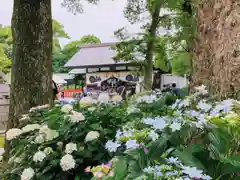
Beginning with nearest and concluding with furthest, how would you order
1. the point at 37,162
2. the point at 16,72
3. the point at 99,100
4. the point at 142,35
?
the point at 37,162, the point at 99,100, the point at 16,72, the point at 142,35

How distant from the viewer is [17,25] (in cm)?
486

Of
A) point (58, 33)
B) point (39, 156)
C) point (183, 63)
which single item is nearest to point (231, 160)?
point (39, 156)

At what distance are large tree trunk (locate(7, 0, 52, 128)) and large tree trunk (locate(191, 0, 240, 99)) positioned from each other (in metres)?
2.92

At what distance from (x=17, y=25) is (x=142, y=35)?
683 cm

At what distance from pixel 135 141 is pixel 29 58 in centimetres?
367

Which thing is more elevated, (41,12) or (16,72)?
(41,12)

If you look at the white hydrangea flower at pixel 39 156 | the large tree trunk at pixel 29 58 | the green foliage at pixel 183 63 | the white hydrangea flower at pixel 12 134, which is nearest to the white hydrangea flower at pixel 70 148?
the white hydrangea flower at pixel 39 156

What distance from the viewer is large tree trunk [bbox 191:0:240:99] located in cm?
202

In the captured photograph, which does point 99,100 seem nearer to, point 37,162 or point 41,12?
point 37,162

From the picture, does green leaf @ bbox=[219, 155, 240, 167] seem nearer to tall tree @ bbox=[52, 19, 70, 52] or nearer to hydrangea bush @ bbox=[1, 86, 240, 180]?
hydrangea bush @ bbox=[1, 86, 240, 180]

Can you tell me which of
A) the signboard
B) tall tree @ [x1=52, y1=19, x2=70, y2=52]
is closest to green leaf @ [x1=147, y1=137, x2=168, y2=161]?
the signboard

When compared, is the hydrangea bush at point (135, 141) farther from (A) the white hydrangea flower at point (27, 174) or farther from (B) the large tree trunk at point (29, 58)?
(B) the large tree trunk at point (29, 58)

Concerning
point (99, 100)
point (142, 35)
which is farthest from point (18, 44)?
point (142, 35)

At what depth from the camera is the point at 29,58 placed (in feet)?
15.6
